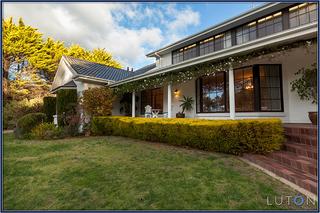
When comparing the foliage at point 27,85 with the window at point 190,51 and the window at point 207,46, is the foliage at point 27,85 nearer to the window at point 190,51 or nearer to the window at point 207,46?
the window at point 190,51

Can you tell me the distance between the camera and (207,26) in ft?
31.9

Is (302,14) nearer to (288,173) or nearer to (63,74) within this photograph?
(288,173)

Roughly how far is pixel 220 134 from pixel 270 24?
19.6ft

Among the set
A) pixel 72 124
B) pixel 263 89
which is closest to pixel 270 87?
pixel 263 89

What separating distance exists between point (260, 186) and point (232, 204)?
2.95 feet

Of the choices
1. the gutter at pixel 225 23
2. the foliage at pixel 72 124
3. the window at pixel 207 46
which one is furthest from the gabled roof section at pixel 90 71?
the window at pixel 207 46

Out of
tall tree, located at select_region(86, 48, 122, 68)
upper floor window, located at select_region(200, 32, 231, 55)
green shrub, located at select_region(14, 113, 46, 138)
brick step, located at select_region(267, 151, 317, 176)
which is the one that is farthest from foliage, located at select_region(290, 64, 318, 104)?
tall tree, located at select_region(86, 48, 122, 68)

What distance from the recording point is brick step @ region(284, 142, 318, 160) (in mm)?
4079

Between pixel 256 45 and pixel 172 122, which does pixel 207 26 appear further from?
pixel 172 122

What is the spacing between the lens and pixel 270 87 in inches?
284

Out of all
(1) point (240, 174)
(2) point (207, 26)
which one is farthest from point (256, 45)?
(2) point (207, 26)

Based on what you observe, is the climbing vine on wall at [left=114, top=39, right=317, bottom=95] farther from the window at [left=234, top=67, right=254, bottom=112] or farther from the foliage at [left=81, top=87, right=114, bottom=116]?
the window at [left=234, top=67, right=254, bottom=112]

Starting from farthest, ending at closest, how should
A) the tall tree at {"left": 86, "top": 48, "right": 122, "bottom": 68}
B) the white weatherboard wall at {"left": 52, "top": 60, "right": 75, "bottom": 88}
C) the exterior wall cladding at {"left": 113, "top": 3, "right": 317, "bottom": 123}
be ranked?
the tall tree at {"left": 86, "top": 48, "right": 122, "bottom": 68}
the white weatherboard wall at {"left": 52, "top": 60, "right": 75, "bottom": 88}
the exterior wall cladding at {"left": 113, "top": 3, "right": 317, "bottom": 123}

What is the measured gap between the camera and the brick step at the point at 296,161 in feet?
12.0
